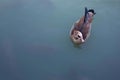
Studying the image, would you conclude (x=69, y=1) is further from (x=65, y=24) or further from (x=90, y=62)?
(x=90, y=62)

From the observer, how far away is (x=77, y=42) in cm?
369

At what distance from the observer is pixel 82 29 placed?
370 cm

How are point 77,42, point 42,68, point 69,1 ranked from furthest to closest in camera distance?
point 69,1 → point 77,42 → point 42,68

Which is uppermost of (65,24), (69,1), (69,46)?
(69,1)

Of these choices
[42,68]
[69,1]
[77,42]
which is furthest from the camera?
[69,1]

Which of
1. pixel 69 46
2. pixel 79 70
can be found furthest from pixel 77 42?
pixel 79 70

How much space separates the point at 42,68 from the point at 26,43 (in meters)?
0.36

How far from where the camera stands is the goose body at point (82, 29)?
3.67 m

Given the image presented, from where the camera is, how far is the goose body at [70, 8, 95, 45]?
367 cm

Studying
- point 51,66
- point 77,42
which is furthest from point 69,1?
point 51,66

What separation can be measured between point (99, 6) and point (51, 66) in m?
1.06

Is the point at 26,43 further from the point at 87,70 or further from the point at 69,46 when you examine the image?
the point at 87,70

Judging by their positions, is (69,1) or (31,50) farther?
(69,1)

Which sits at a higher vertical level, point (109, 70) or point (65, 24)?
point (65, 24)
